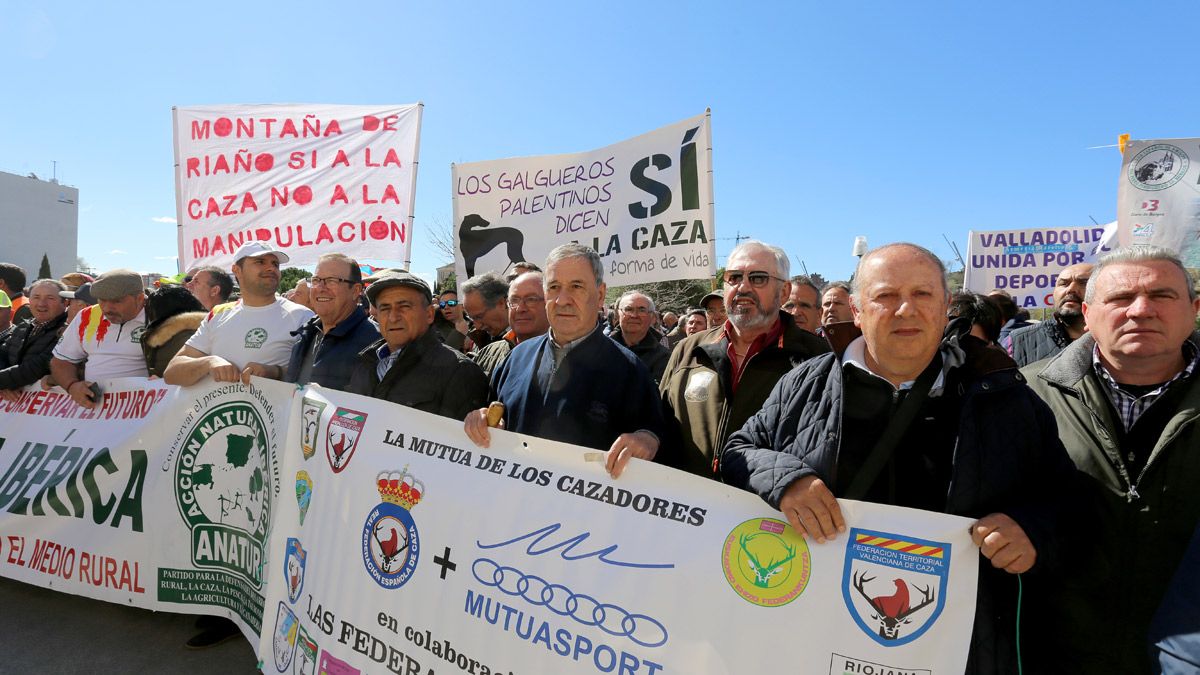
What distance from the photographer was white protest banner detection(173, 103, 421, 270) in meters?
4.91

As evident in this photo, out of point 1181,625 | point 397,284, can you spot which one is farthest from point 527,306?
point 1181,625

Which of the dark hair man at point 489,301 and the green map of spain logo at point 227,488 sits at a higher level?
the dark hair man at point 489,301

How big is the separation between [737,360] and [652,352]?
2490 mm

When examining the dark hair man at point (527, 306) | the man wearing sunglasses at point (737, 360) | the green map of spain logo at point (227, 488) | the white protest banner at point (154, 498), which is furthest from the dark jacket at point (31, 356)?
the man wearing sunglasses at point (737, 360)

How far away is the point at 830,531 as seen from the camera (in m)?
1.59

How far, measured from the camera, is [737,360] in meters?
2.75

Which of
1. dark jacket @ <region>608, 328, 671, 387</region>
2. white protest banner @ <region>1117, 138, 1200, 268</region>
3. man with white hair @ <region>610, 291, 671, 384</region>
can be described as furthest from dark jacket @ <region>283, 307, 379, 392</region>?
white protest banner @ <region>1117, 138, 1200, 268</region>

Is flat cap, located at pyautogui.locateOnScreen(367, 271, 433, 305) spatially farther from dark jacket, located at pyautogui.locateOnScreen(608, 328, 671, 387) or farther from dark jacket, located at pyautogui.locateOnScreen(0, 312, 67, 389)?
dark jacket, located at pyautogui.locateOnScreen(0, 312, 67, 389)

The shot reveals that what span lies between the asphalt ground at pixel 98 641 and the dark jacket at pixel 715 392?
2308 mm

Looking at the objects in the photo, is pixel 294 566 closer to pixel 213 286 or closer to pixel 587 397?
pixel 587 397

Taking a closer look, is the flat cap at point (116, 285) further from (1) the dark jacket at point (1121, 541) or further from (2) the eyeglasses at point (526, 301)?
(1) the dark jacket at point (1121, 541)

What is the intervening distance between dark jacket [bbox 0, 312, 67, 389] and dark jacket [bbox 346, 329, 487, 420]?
2.90m

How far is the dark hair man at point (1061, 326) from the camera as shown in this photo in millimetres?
3650

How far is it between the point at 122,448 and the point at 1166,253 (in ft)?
15.2
